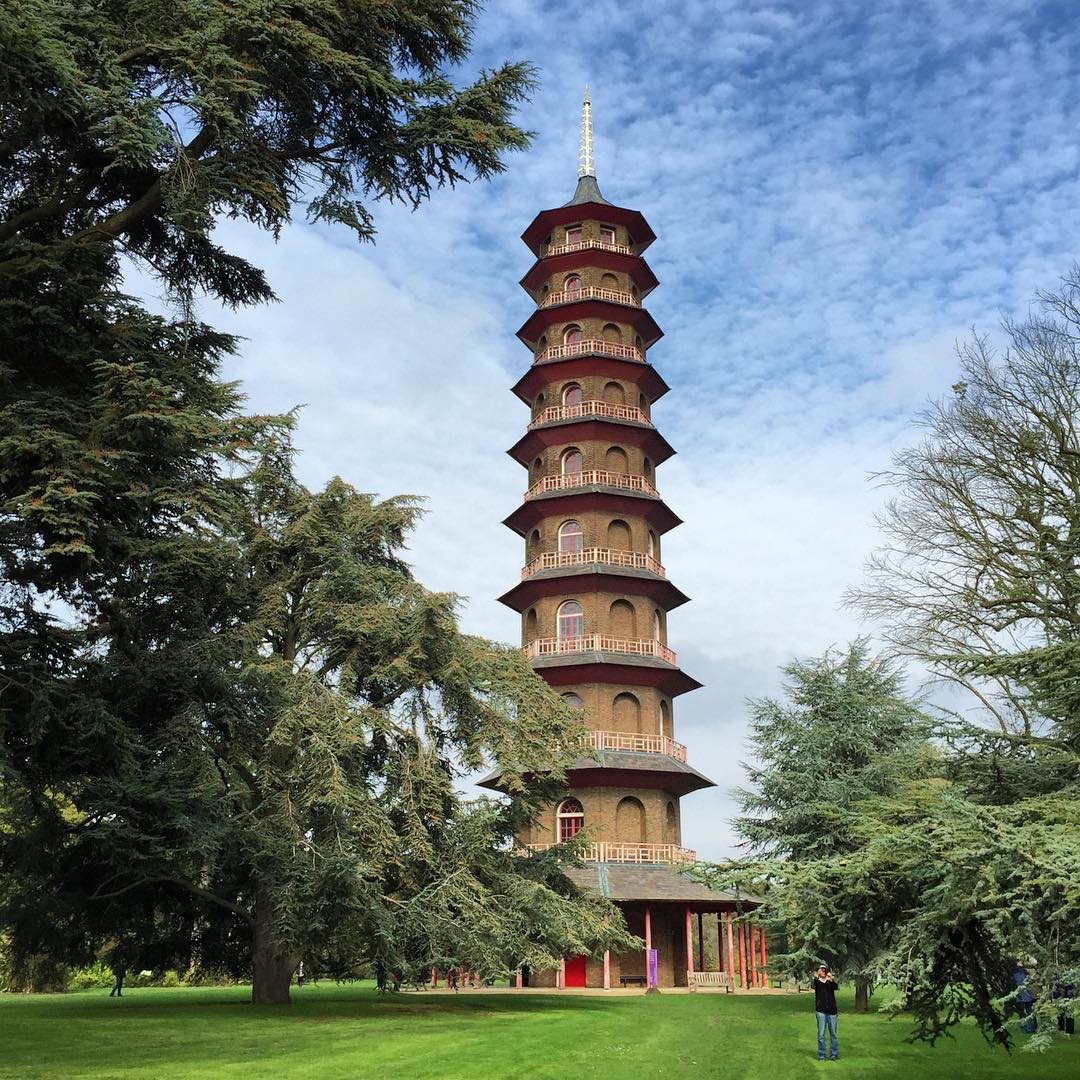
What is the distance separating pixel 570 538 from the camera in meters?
38.1

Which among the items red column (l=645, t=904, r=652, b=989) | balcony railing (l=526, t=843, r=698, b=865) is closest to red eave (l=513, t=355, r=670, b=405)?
balcony railing (l=526, t=843, r=698, b=865)

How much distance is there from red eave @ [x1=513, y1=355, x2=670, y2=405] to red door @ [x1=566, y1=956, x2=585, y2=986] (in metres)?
20.5

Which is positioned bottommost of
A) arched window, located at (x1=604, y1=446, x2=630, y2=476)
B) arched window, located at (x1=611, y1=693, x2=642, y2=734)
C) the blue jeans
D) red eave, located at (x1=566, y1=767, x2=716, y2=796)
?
the blue jeans

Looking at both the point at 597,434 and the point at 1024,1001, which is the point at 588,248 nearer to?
the point at 597,434

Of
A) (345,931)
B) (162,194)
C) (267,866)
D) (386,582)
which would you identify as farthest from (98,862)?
(162,194)

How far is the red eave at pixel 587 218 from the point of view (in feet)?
137

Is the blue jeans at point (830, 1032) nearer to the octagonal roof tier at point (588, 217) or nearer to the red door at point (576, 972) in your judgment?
the red door at point (576, 972)

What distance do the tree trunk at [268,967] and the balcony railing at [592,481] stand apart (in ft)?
60.0

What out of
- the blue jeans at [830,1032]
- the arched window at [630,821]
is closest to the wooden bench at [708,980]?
the arched window at [630,821]

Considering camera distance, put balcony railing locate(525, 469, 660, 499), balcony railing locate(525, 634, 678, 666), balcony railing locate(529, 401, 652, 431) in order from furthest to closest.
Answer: balcony railing locate(529, 401, 652, 431)
balcony railing locate(525, 469, 660, 499)
balcony railing locate(525, 634, 678, 666)

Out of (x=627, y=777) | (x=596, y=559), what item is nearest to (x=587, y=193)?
(x=596, y=559)

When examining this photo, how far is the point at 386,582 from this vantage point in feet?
85.2

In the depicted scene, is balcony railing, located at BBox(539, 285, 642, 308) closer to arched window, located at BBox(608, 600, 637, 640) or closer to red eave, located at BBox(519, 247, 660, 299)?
red eave, located at BBox(519, 247, 660, 299)

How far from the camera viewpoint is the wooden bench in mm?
35031
